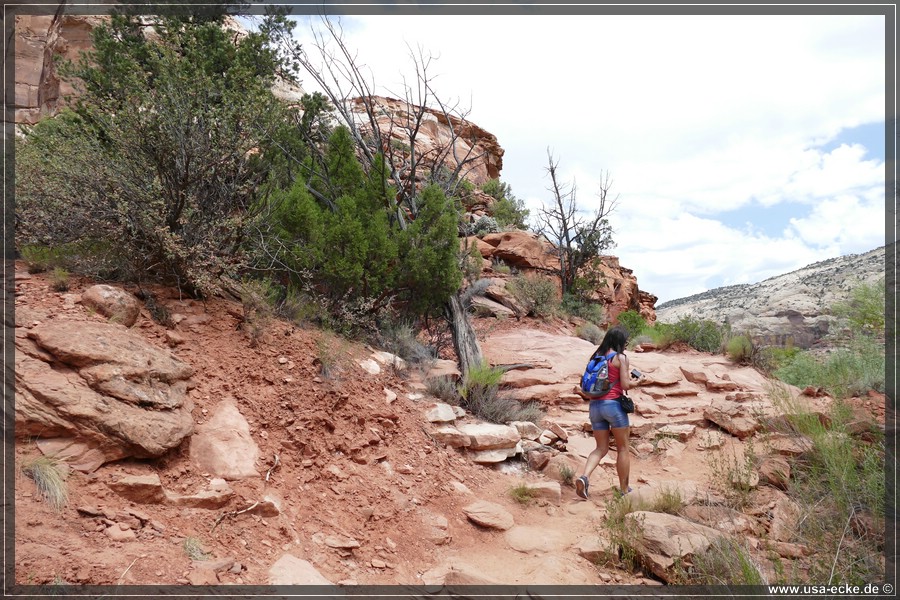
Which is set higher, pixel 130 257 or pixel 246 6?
pixel 246 6

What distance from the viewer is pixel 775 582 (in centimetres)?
322

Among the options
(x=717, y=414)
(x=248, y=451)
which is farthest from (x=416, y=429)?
(x=717, y=414)

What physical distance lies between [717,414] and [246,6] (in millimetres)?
13998

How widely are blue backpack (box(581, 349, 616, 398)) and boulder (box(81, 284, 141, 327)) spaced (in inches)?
184

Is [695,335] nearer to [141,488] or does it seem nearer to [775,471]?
[775,471]

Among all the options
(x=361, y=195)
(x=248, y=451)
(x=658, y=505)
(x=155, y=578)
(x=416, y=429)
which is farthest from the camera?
(x=361, y=195)

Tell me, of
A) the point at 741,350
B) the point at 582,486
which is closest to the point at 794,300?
the point at 741,350

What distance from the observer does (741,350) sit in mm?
10922

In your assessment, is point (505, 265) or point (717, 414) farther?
point (505, 265)

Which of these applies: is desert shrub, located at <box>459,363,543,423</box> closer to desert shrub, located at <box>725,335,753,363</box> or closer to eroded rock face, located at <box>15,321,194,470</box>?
eroded rock face, located at <box>15,321,194,470</box>

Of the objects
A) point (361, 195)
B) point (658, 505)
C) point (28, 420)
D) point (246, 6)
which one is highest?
point (246, 6)

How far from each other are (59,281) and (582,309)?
49.6ft

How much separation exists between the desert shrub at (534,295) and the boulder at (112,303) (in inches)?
465

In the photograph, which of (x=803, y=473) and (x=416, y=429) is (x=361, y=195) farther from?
(x=803, y=473)
